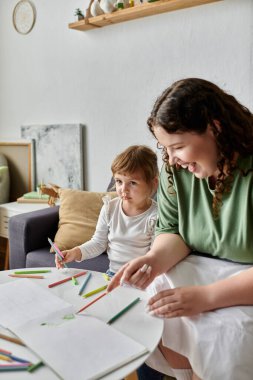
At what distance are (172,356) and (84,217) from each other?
1132mm

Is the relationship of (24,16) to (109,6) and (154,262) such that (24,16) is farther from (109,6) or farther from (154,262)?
(154,262)

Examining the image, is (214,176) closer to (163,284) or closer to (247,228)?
(247,228)

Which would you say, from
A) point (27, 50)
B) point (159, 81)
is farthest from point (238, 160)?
point (27, 50)

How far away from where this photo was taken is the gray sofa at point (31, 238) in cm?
201

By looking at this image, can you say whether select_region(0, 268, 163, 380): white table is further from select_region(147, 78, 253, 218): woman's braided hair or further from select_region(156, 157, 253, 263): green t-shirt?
select_region(147, 78, 253, 218): woman's braided hair

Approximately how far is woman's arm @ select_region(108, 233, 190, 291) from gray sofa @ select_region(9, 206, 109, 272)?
814 millimetres

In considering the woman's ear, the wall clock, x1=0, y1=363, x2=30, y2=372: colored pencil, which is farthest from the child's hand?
the wall clock

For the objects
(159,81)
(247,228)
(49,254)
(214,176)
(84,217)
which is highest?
(159,81)

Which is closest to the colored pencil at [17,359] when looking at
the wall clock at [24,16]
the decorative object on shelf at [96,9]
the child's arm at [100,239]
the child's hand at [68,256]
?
the child's hand at [68,256]

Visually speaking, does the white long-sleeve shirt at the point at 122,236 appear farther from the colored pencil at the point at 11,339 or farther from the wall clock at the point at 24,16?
the wall clock at the point at 24,16

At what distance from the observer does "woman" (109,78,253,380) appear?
0.90 meters

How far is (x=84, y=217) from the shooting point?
2078mm

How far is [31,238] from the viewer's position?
2074 millimetres

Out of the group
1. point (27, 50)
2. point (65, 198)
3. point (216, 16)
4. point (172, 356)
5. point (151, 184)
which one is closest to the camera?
point (172, 356)
